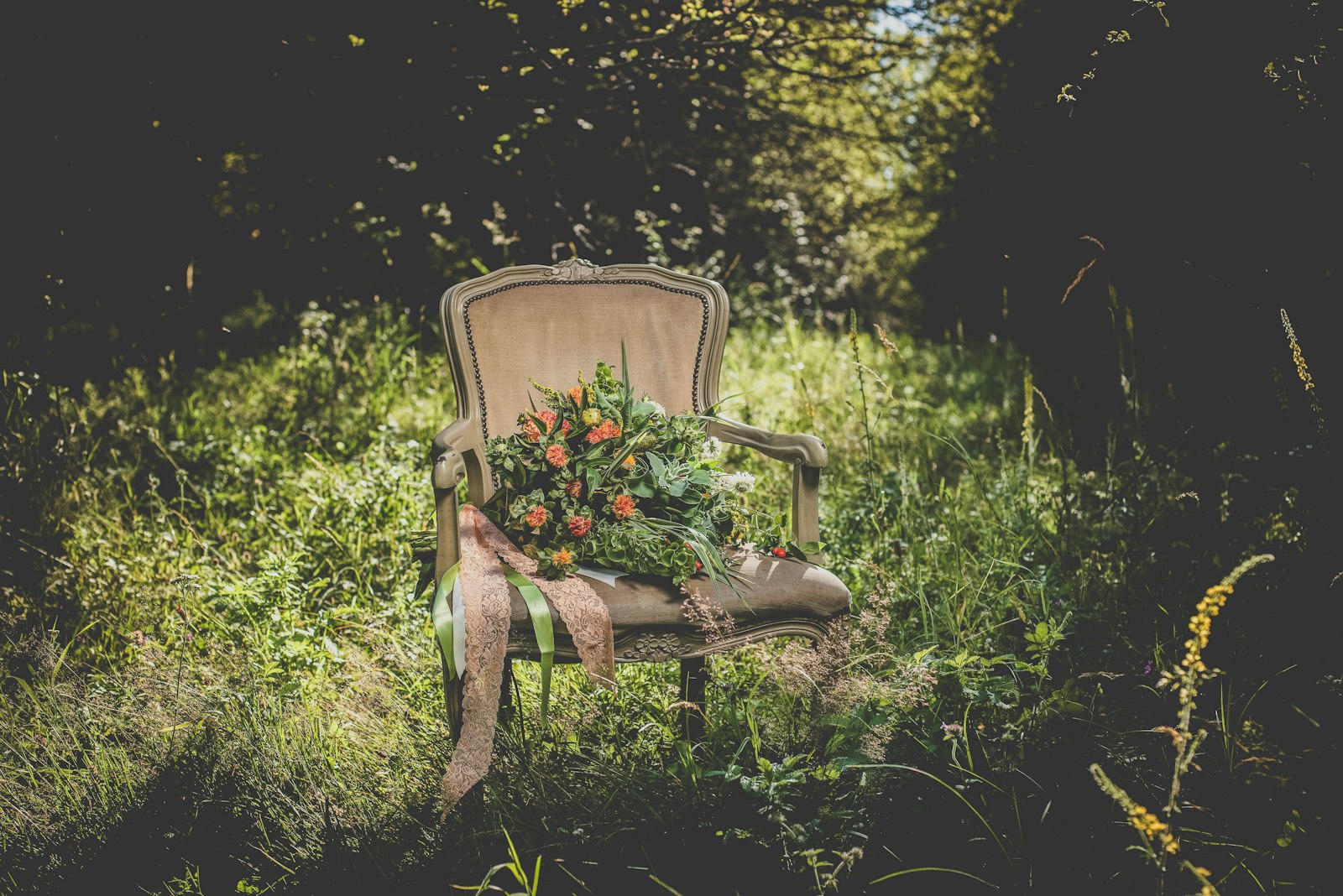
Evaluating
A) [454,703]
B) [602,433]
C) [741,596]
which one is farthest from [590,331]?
[454,703]

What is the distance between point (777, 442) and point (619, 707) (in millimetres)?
743

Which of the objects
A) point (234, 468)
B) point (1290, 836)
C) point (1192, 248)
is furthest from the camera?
point (234, 468)

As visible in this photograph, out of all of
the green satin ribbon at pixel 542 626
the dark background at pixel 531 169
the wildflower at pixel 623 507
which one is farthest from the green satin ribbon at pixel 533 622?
the dark background at pixel 531 169

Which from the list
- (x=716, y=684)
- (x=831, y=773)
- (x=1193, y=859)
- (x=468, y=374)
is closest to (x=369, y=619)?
(x=468, y=374)

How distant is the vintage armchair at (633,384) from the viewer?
5.98 feet

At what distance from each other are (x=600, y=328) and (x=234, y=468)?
1956 millimetres

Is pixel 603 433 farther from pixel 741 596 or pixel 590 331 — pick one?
pixel 590 331

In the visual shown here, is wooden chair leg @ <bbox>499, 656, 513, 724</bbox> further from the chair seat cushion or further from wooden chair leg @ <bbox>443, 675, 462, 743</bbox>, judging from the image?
the chair seat cushion

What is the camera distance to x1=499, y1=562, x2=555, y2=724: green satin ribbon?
170cm

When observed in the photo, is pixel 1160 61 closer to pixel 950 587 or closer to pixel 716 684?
pixel 950 587

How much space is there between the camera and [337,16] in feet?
9.93

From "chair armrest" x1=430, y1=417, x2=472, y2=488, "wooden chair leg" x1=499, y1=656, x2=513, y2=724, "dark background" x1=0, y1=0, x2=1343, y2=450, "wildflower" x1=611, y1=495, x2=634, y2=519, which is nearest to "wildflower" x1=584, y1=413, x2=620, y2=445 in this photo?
"wildflower" x1=611, y1=495, x2=634, y2=519

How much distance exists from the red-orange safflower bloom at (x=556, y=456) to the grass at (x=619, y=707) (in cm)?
53

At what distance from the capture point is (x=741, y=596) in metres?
1.84
